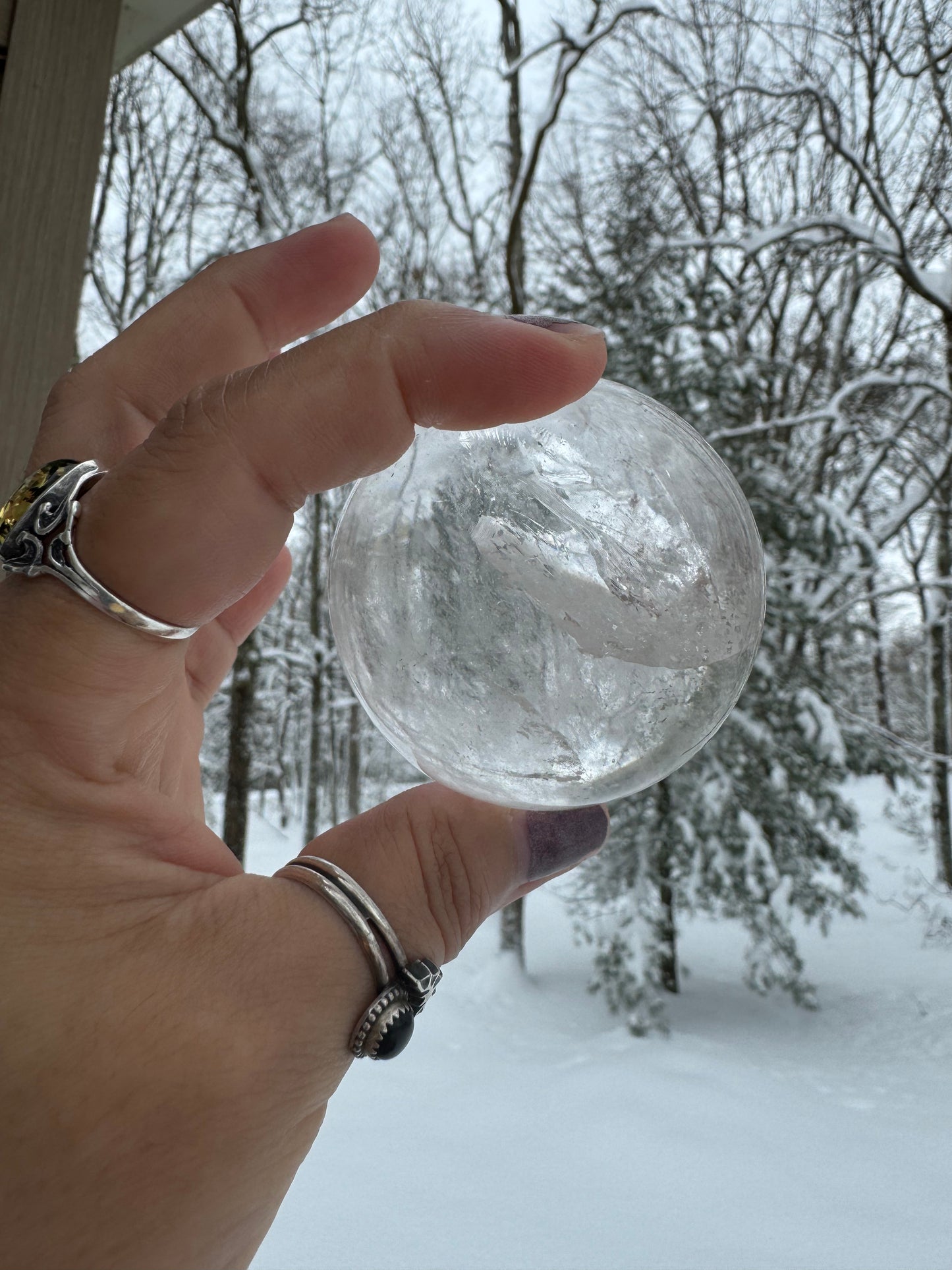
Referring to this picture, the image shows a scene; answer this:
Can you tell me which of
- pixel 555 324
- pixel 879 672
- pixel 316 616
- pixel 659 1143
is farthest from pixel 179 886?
pixel 879 672

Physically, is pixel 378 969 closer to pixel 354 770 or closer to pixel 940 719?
pixel 940 719

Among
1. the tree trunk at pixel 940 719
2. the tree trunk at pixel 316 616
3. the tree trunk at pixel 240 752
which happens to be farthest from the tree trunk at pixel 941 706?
the tree trunk at pixel 240 752

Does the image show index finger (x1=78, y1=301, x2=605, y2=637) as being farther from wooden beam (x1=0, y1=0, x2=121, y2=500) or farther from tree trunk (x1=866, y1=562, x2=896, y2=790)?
tree trunk (x1=866, y1=562, x2=896, y2=790)

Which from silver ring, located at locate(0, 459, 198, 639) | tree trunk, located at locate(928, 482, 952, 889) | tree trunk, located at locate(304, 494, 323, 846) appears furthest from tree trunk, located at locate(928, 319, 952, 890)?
silver ring, located at locate(0, 459, 198, 639)

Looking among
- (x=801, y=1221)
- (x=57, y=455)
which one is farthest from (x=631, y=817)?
(x=57, y=455)

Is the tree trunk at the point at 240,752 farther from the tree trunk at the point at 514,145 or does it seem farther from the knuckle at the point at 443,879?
the knuckle at the point at 443,879
